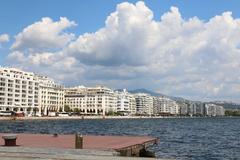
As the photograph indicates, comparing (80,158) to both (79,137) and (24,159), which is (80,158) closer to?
(24,159)

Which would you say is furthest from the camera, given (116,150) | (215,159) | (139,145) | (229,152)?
(229,152)

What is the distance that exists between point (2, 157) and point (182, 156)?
2421cm

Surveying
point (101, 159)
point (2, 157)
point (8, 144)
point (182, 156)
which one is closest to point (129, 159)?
point (101, 159)

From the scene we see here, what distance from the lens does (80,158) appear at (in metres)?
18.5

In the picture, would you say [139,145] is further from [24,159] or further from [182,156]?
[24,159]

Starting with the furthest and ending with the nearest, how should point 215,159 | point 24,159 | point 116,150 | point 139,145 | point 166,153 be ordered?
1. point 166,153
2. point 215,159
3. point 139,145
4. point 116,150
5. point 24,159

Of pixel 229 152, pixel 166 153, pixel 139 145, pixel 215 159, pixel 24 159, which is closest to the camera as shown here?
pixel 24 159

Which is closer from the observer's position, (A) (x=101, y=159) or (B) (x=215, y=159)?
(A) (x=101, y=159)

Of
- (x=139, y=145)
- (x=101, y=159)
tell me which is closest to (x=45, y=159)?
(x=101, y=159)

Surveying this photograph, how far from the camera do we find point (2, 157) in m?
18.5

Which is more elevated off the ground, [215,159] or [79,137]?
[79,137]

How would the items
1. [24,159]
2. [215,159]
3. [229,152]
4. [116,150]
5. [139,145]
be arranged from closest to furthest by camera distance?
[24,159] → [116,150] → [139,145] → [215,159] → [229,152]

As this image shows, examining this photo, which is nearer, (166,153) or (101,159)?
(101,159)

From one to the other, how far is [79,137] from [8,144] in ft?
13.5
